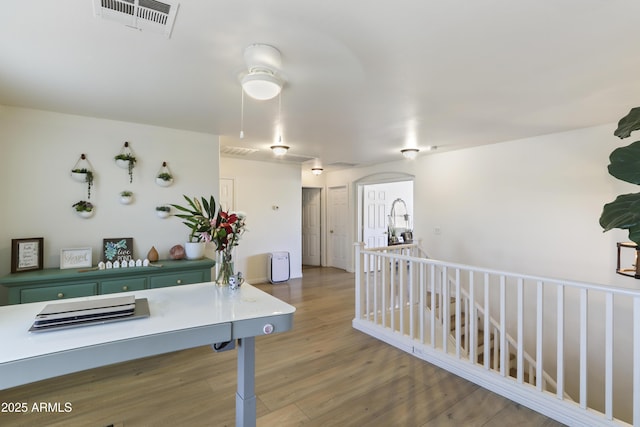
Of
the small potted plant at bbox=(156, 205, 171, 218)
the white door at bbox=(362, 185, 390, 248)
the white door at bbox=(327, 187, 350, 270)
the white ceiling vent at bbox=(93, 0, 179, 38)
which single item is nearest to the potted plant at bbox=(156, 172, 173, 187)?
the small potted plant at bbox=(156, 205, 171, 218)

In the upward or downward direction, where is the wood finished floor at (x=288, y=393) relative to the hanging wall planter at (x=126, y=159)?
downward

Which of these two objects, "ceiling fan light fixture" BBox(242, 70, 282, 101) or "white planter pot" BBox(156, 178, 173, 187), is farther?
"white planter pot" BBox(156, 178, 173, 187)

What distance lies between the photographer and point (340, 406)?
2174 millimetres

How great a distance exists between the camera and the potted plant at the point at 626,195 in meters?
1.19

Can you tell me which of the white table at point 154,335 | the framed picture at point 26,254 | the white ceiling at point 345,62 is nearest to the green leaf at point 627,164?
the white ceiling at point 345,62

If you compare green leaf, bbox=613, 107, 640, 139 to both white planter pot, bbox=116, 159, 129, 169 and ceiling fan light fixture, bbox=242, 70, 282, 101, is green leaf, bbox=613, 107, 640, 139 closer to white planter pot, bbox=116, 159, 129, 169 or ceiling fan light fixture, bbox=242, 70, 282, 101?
ceiling fan light fixture, bbox=242, 70, 282, 101

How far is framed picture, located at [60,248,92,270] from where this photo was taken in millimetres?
2904

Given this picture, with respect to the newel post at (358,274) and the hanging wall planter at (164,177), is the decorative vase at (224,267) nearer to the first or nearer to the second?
the newel post at (358,274)

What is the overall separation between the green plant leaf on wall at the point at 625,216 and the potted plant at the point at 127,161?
3874mm

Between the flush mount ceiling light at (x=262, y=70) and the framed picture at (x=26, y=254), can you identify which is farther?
→ the framed picture at (x=26, y=254)

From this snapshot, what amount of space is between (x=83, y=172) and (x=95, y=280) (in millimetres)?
1110

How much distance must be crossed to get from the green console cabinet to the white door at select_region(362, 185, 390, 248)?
417cm

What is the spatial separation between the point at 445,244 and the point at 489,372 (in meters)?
2.84

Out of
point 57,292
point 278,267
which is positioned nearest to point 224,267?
point 57,292
